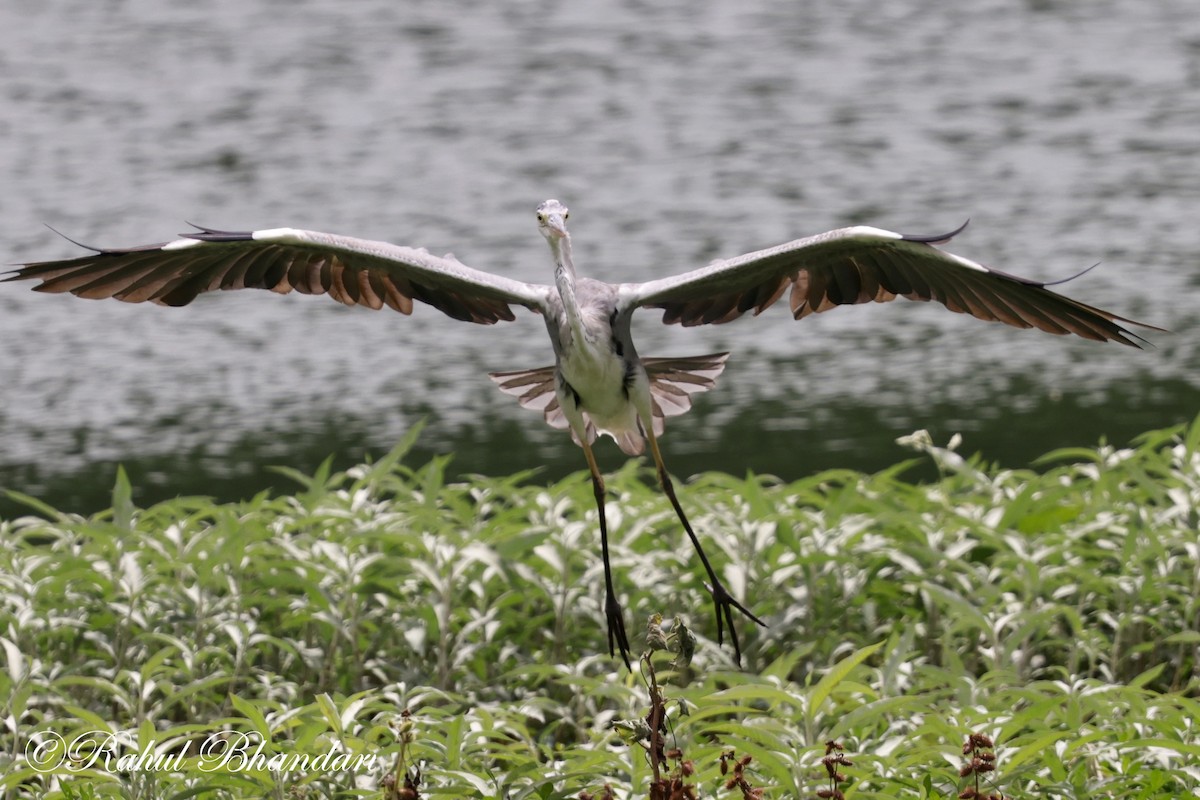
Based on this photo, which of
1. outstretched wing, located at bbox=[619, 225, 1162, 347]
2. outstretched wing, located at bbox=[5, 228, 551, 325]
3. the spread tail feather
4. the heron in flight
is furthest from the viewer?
the spread tail feather

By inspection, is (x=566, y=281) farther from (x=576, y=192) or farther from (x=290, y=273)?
(x=576, y=192)

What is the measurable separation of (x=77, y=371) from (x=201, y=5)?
8188mm

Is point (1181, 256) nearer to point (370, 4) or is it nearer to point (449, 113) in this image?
point (449, 113)

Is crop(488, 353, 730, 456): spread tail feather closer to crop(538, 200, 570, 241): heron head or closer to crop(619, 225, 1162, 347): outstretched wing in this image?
crop(619, 225, 1162, 347): outstretched wing

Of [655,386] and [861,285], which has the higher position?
[861,285]

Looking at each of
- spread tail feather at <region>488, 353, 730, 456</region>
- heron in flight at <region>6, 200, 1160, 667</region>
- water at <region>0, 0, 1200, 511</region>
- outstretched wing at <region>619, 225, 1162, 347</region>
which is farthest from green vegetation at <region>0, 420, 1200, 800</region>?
water at <region>0, 0, 1200, 511</region>

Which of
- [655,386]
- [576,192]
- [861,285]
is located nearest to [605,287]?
Answer: [655,386]

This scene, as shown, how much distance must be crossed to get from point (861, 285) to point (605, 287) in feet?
2.52

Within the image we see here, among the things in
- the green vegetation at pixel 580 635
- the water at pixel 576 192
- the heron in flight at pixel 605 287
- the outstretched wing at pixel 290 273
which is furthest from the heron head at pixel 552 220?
the water at pixel 576 192

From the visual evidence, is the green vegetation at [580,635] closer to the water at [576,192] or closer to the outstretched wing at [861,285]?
the outstretched wing at [861,285]

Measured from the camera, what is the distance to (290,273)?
5133mm

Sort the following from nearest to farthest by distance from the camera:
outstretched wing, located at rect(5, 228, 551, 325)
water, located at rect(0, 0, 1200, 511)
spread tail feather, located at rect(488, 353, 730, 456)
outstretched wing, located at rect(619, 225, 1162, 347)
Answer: outstretched wing, located at rect(619, 225, 1162, 347) < outstretched wing, located at rect(5, 228, 551, 325) < spread tail feather, located at rect(488, 353, 730, 456) < water, located at rect(0, 0, 1200, 511)

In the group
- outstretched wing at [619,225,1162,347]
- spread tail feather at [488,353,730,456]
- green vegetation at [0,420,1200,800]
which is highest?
outstretched wing at [619,225,1162,347]

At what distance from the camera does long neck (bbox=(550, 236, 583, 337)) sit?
15.2 feet
